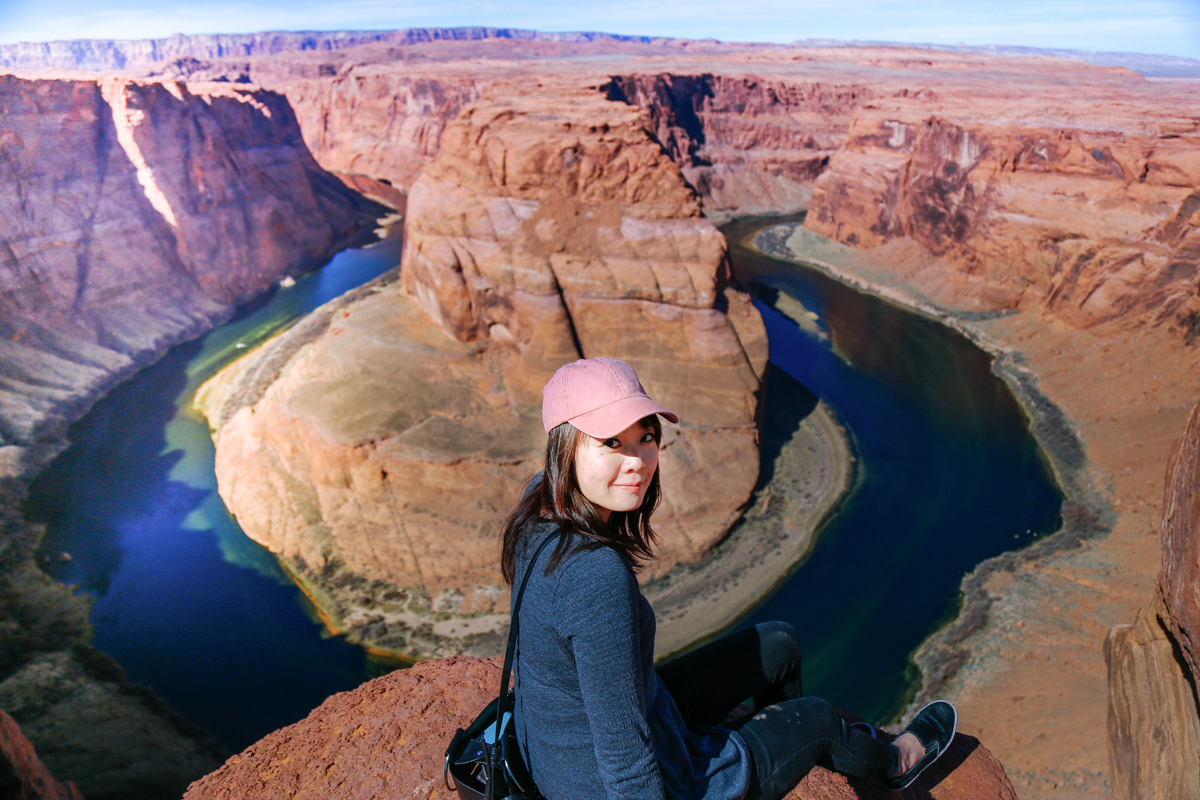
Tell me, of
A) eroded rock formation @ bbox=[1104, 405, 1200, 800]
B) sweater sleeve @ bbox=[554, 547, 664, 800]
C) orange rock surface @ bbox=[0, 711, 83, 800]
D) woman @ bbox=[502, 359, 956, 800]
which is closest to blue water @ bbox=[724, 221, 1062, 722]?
eroded rock formation @ bbox=[1104, 405, 1200, 800]

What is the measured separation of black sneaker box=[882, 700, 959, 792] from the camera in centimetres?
399

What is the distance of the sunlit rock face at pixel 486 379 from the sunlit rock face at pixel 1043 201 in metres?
19.5

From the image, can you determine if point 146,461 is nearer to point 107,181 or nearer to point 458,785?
point 107,181

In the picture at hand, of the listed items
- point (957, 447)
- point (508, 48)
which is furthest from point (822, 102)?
point (508, 48)

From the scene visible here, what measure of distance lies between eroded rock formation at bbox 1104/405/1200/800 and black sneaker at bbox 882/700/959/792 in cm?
358

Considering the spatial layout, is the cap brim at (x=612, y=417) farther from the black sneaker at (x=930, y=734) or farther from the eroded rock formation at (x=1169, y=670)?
the eroded rock formation at (x=1169, y=670)

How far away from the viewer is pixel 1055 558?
1672 cm

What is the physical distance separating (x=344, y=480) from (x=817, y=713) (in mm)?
15966

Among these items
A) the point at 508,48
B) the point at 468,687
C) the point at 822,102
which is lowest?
the point at 468,687

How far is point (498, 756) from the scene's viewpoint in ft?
10.1

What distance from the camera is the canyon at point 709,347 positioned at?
13.9m

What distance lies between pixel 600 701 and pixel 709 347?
649 inches

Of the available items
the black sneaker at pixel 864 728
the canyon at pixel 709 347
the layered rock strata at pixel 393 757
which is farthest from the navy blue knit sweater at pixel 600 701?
the canyon at pixel 709 347

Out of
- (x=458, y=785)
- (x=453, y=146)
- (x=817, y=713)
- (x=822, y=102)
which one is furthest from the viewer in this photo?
(x=822, y=102)
